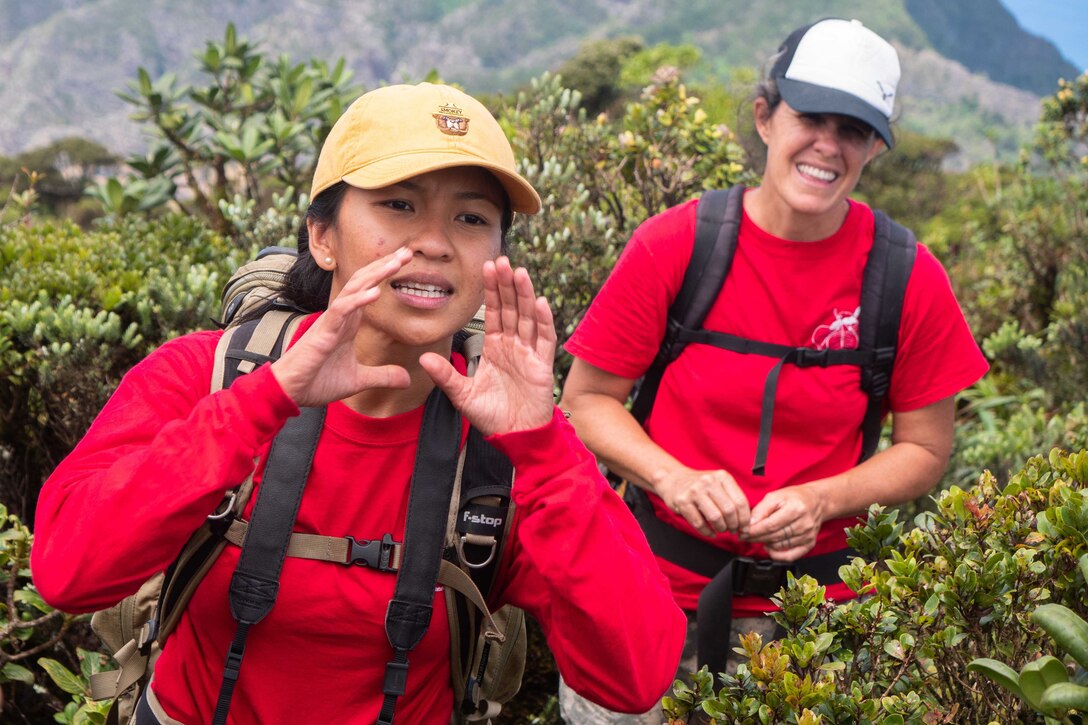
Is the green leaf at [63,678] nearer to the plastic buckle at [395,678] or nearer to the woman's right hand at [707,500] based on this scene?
the plastic buckle at [395,678]

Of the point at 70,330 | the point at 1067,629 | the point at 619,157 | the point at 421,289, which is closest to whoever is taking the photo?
the point at 1067,629

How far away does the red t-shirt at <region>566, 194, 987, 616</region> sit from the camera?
2906 mm

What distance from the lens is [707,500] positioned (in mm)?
2711

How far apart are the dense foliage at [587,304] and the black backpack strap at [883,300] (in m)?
0.47

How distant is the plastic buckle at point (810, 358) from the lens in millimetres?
2896

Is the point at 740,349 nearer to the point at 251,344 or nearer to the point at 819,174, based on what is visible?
the point at 819,174

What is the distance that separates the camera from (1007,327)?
6.75 metres

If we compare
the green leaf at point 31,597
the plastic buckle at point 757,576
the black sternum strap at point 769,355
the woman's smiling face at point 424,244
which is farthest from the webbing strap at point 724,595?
the green leaf at point 31,597

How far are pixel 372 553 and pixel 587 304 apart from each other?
2675mm

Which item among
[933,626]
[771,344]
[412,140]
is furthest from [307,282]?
[933,626]

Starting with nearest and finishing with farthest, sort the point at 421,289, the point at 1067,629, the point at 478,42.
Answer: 1. the point at 1067,629
2. the point at 421,289
3. the point at 478,42

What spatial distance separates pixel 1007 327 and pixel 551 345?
572cm

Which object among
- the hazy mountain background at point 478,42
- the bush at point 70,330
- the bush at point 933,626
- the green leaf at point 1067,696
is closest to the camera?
the green leaf at point 1067,696

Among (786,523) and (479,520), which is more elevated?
(479,520)
